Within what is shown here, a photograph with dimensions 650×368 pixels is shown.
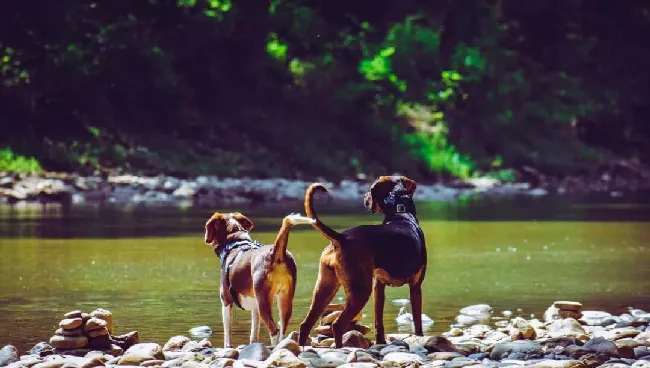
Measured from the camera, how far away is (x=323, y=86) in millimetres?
45250

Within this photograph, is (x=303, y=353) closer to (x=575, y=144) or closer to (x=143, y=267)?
(x=143, y=267)

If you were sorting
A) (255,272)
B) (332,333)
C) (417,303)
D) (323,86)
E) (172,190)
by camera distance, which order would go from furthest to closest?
(323,86)
(172,190)
(332,333)
(417,303)
(255,272)

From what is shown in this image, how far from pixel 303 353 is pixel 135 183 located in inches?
1051

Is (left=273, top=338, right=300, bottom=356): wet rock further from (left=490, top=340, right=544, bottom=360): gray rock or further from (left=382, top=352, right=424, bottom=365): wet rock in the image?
(left=490, top=340, right=544, bottom=360): gray rock

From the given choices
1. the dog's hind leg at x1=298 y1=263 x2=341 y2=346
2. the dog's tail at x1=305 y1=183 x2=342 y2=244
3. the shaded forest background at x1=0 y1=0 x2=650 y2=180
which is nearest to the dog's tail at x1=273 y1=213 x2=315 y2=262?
the dog's tail at x1=305 y1=183 x2=342 y2=244

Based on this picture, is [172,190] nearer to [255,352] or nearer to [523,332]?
[523,332]

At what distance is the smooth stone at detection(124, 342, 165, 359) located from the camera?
9430 mm

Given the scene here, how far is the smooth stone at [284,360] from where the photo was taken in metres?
8.73

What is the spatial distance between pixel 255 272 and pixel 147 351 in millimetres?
919

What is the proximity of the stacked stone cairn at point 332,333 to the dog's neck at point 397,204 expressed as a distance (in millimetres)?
842

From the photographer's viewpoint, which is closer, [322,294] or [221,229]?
[322,294]

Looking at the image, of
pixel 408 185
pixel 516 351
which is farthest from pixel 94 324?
pixel 516 351

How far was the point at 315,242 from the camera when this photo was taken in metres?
22.2

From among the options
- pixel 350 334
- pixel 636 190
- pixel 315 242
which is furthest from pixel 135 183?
pixel 350 334
